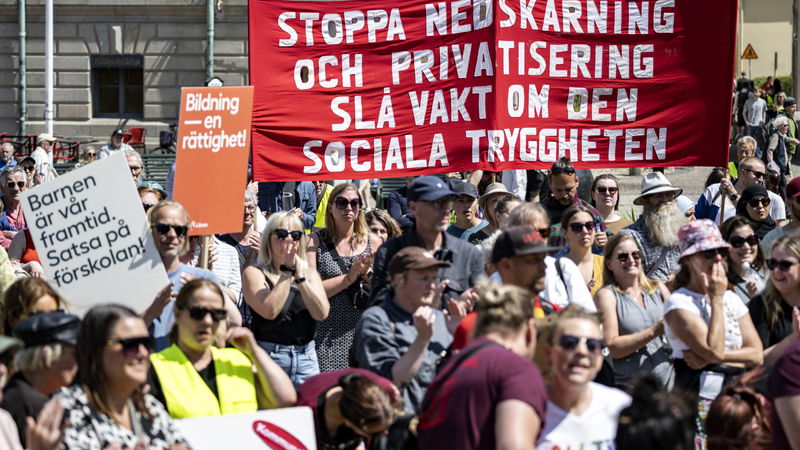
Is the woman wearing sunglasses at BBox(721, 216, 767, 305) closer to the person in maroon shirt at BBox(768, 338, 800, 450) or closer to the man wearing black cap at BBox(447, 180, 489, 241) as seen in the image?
the man wearing black cap at BBox(447, 180, 489, 241)

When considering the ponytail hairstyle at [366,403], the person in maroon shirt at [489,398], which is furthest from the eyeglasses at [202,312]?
the person in maroon shirt at [489,398]

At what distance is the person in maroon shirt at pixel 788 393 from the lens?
5.04 metres

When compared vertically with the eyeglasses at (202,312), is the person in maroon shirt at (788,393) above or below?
below

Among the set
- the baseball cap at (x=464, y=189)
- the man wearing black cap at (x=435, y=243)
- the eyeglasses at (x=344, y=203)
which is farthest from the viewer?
the baseball cap at (x=464, y=189)

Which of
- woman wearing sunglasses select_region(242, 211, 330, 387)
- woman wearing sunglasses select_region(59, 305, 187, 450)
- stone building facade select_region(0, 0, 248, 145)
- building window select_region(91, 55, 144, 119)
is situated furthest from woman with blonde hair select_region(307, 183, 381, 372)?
building window select_region(91, 55, 144, 119)

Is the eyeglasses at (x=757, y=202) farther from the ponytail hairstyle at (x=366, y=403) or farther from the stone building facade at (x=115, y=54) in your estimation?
the stone building facade at (x=115, y=54)

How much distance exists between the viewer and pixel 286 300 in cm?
761

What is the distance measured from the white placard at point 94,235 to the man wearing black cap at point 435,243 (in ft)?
3.65

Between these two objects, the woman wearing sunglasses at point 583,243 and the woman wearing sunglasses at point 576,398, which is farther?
the woman wearing sunglasses at point 583,243

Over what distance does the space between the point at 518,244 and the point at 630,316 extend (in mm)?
1548

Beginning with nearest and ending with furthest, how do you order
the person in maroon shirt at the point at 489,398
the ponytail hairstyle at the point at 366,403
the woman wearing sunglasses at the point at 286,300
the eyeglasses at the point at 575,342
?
the person in maroon shirt at the point at 489,398, the eyeglasses at the point at 575,342, the ponytail hairstyle at the point at 366,403, the woman wearing sunglasses at the point at 286,300

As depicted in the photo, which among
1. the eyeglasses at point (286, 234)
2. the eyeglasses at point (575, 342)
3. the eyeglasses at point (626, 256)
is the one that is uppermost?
the eyeglasses at point (286, 234)

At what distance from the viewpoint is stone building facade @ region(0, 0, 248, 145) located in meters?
31.1

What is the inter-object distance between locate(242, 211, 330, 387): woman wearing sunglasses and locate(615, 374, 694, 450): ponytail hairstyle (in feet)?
11.6
